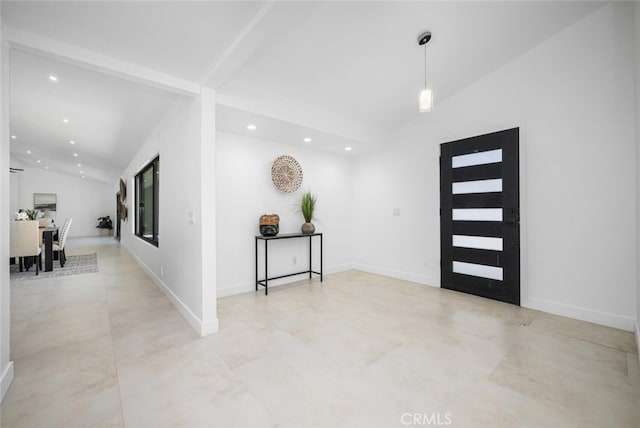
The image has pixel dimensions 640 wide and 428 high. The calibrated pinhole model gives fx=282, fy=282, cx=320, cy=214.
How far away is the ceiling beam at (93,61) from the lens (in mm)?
1929

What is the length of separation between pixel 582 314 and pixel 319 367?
2840 millimetres

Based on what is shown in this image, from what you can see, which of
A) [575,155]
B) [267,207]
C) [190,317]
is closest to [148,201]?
[267,207]

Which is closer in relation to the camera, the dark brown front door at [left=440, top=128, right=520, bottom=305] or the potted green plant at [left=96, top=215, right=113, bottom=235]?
the dark brown front door at [left=440, top=128, right=520, bottom=305]

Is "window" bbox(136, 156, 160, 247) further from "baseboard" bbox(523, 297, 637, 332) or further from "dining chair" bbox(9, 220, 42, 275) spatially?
"baseboard" bbox(523, 297, 637, 332)

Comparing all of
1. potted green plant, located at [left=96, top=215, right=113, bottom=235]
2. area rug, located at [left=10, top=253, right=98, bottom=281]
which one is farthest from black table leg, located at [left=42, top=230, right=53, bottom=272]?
potted green plant, located at [left=96, top=215, right=113, bottom=235]

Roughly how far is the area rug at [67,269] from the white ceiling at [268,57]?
263cm

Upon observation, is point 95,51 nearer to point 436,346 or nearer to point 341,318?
point 341,318

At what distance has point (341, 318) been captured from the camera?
2.97 metres

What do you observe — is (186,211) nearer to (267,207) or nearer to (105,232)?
(267,207)

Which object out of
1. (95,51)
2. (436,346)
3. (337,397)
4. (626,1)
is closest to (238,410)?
(337,397)

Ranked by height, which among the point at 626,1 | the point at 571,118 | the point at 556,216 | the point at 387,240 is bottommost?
the point at 387,240

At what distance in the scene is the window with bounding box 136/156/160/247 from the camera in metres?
4.73

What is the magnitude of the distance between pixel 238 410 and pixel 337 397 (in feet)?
1.90

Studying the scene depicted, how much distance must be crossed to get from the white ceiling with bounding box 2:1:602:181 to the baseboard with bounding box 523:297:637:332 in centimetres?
282
